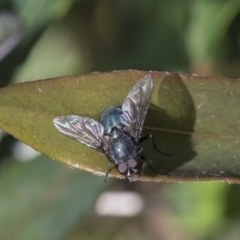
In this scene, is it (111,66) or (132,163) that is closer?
(132,163)

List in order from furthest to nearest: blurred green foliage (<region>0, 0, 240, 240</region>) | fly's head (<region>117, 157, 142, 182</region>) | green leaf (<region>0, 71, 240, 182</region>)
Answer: blurred green foliage (<region>0, 0, 240, 240</region>), fly's head (<region>117, 157, 142, 182</region>), green leaf (<region>0, 71, 240, 182</region>)

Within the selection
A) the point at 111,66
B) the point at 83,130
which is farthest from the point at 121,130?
the point at 111,66

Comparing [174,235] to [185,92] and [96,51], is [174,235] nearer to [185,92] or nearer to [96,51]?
[96,51]

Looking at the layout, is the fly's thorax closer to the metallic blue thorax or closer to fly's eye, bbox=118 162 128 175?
the metallic blue thorax

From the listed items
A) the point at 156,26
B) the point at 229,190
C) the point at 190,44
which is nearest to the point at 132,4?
the point at 156,26

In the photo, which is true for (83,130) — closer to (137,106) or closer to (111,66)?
(137,106)

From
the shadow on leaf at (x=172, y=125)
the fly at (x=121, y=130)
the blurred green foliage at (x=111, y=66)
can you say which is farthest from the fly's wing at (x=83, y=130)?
the blurred green foliage at (x=111, y=66)

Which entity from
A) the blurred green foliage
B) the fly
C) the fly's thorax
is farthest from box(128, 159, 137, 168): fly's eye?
the blurred green foliage
